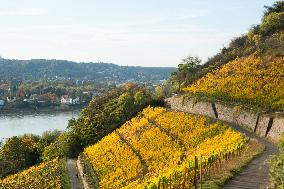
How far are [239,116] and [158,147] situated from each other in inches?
250

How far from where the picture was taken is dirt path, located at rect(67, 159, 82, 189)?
35.8 metres

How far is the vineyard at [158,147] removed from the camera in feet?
87.4

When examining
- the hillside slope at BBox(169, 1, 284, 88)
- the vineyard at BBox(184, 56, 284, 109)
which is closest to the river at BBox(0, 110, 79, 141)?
the hillside slope at BBox(169, 1, 284, 88)

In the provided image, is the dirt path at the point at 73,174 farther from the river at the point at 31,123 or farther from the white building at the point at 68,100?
the white building at the point at 68,100

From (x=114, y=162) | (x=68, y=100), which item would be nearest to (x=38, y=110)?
(x=68, y=100)

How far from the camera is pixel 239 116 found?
113 feet

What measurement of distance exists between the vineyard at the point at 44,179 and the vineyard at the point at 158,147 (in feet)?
8.58

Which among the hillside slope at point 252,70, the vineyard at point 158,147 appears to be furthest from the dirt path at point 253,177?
the hillside slope at point 252,70

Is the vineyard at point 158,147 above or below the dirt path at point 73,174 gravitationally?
above

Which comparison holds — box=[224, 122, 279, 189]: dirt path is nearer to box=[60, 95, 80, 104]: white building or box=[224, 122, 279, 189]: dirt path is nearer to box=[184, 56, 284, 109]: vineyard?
box=[184, 56, 284, 109]: vineyard

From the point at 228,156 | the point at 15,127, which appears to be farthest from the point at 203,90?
the point at 15,127

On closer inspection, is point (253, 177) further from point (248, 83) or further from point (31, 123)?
point (31, 123)

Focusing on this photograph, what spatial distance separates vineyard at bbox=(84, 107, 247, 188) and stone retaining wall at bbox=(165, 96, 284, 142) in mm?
1687

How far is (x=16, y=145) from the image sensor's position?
58719 mm
